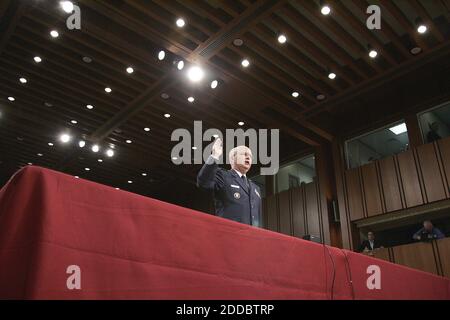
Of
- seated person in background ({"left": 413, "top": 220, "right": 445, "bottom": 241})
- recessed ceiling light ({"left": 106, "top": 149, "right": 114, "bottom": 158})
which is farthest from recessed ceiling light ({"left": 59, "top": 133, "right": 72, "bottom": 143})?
seated person in background ({"left": 413, "top": 220, "right": 445, "bottom": 241})

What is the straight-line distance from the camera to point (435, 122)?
694cm

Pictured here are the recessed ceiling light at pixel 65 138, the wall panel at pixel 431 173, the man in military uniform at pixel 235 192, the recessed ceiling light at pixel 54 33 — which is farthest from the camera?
the recessed ceiling light at pixel 65 138

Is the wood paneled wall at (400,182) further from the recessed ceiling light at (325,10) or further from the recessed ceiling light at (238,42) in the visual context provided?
the recessed ceiling light at (238,42)

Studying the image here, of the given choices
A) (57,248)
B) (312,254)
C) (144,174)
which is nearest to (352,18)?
(312,254)

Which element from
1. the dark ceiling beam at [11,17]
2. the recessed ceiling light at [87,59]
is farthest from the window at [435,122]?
the dark ceiling beam at [11,17]

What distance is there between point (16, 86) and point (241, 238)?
650cm

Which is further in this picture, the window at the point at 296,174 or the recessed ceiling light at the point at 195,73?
the window at the point at 296,174

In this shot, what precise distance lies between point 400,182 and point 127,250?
21.2ft

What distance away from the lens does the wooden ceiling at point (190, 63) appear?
5.21 meters

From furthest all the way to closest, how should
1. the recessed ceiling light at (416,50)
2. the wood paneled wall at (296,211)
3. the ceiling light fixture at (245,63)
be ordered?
the wood paneled wall at (296,211) → the ceiling light fixture at (245,63) → the recessed ceiling light at (416,50)

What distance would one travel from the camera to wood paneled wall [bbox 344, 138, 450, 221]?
641 centimetres

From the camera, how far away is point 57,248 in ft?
3.65

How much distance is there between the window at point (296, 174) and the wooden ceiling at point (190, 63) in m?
0.34
